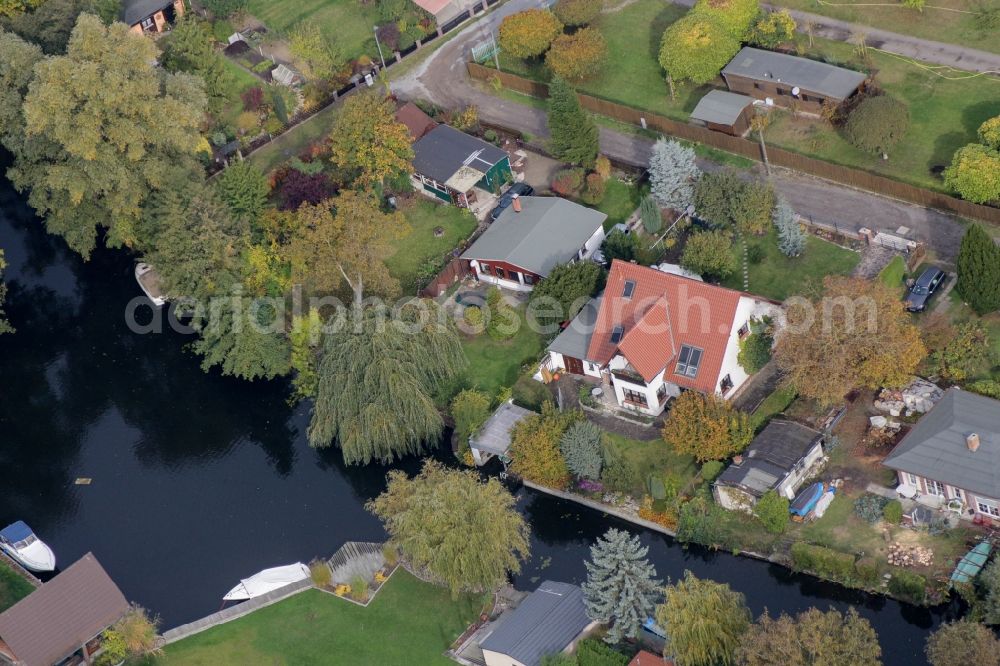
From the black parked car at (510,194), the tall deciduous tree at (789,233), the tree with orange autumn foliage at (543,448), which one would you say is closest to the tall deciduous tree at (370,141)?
the black parked car at (510,194)

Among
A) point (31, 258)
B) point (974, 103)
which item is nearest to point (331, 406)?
point (31, 258)

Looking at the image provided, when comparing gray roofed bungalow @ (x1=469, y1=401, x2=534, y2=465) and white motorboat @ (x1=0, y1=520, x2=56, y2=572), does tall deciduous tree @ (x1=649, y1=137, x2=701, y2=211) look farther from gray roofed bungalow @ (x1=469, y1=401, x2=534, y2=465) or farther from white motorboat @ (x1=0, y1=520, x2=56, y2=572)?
white motorboat @ (x1=0, y1=520, x2=56, y2=572)

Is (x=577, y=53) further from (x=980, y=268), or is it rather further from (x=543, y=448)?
(x=543, y=448)

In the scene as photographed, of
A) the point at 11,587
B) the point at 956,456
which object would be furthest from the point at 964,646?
the point at 11,587

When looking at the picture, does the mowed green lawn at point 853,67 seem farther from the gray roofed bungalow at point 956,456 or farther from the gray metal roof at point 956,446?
the gray roofed bungalow at point 956,456

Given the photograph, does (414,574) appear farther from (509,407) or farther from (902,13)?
(902,13)

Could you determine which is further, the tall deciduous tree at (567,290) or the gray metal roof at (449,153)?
the gray metal roof at (449,153)
